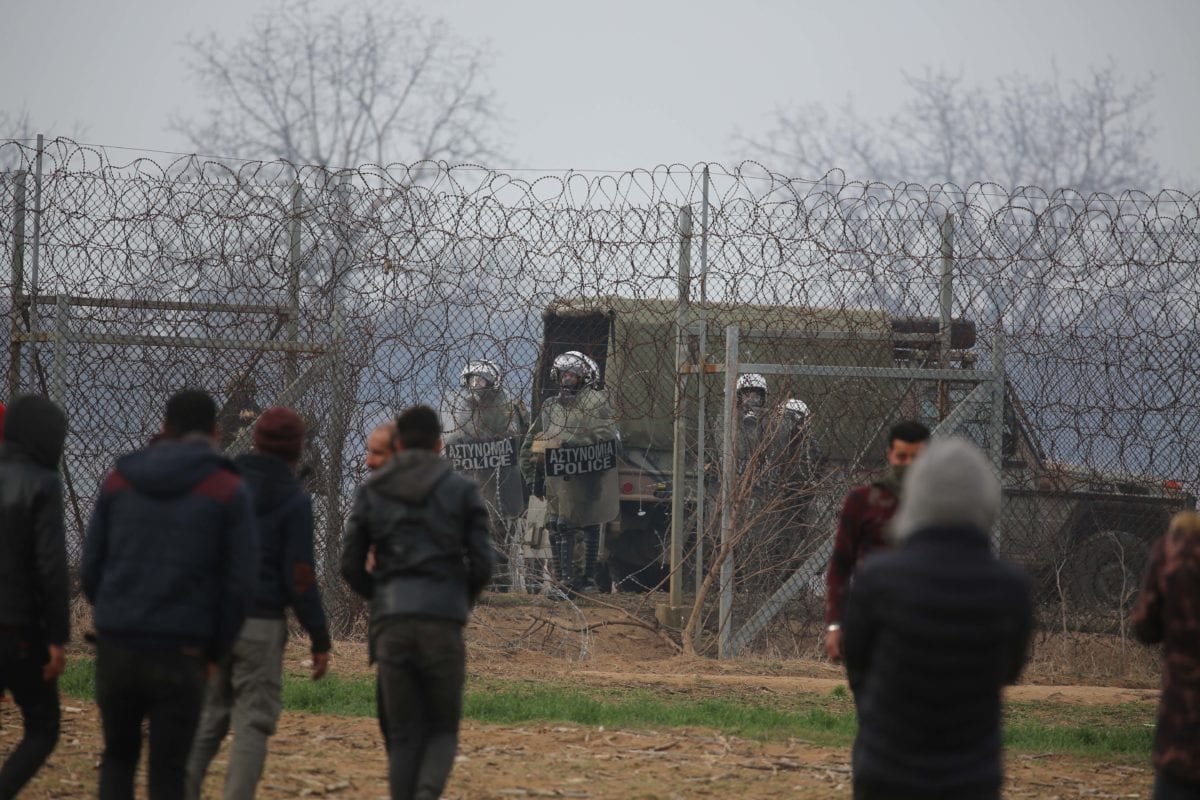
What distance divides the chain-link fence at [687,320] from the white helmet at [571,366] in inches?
3.5

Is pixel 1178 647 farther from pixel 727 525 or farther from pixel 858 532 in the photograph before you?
pixel 727 525

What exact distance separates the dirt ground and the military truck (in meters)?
1.15

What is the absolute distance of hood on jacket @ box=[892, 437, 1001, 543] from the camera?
3291 mm

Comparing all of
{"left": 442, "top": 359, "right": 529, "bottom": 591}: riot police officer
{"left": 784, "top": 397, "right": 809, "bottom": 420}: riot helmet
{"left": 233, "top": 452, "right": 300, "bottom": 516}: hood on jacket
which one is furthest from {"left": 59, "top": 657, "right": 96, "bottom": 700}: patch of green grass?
{"left": 784, "top": 397, "right": 809, "bottom": 420}: riot helmet

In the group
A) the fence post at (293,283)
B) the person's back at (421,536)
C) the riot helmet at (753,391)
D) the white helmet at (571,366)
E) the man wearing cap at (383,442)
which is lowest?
the person's back at (421,536)

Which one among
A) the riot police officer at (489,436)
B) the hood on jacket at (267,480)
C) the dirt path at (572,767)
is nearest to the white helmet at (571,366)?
the riot police officer at (489,436)

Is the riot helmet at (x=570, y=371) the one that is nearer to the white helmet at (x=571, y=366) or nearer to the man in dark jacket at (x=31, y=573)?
the white helmet at (x=571, y=366)

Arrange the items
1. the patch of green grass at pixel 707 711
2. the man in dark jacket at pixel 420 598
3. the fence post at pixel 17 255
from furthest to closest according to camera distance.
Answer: the fence post at pixel 17 255 < the patch of green grass at pixel 707 711 < the man in dark jacket at pixel 420 598

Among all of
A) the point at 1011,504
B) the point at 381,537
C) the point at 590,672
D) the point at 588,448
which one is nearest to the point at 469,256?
the point at 588,448

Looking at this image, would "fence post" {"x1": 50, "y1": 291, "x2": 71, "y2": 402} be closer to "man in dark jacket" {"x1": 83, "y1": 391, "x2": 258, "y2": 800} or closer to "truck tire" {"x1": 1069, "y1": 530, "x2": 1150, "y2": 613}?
"man in dark jacket" {"x1": 83, "y1": 391, "x2": 258, "y2": 800}

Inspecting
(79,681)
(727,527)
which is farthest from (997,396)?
(79,681)

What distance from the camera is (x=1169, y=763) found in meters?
3.84

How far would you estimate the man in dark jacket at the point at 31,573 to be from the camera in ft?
15.0

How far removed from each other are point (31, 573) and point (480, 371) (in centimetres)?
496
